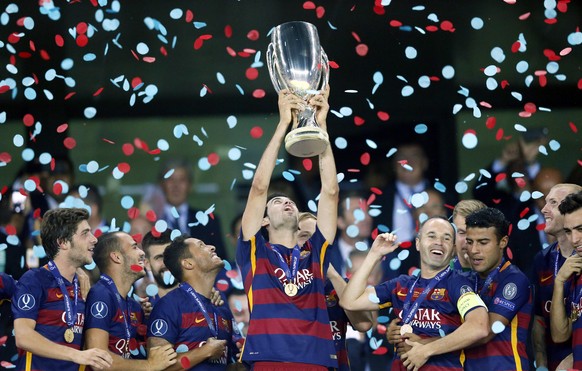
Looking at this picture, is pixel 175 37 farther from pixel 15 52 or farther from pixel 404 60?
pixel 404 60

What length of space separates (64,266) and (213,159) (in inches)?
114

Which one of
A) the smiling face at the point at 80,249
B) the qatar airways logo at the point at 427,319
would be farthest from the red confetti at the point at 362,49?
the smiling face at the point at 80,249

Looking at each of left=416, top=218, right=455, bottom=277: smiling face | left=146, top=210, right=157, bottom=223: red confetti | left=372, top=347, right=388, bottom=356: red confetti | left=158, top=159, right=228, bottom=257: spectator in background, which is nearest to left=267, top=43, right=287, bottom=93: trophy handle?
left=416, top=218, right=455, bottom=277: smiling face

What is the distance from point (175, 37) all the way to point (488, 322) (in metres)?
3.98

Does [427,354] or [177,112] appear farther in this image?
[177,112]

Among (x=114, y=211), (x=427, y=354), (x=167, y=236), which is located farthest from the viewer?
(x=114, y=211)

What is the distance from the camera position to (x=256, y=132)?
324 inches

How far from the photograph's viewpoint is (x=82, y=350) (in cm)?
552

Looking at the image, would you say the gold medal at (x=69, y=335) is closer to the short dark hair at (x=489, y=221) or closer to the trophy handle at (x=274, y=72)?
the trophy handle at (x=274, y=72)

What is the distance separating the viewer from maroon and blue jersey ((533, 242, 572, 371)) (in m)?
5.70

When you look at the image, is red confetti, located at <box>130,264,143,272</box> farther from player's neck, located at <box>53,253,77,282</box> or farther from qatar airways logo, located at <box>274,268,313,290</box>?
qatar airways logo, located at <box>274,268,313,290</box>

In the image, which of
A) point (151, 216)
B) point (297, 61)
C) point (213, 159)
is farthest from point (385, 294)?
point (213, 159)

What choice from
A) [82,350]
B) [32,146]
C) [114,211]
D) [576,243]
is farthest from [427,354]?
[32,146]

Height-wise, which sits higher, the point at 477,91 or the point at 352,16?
the point at 352,16
